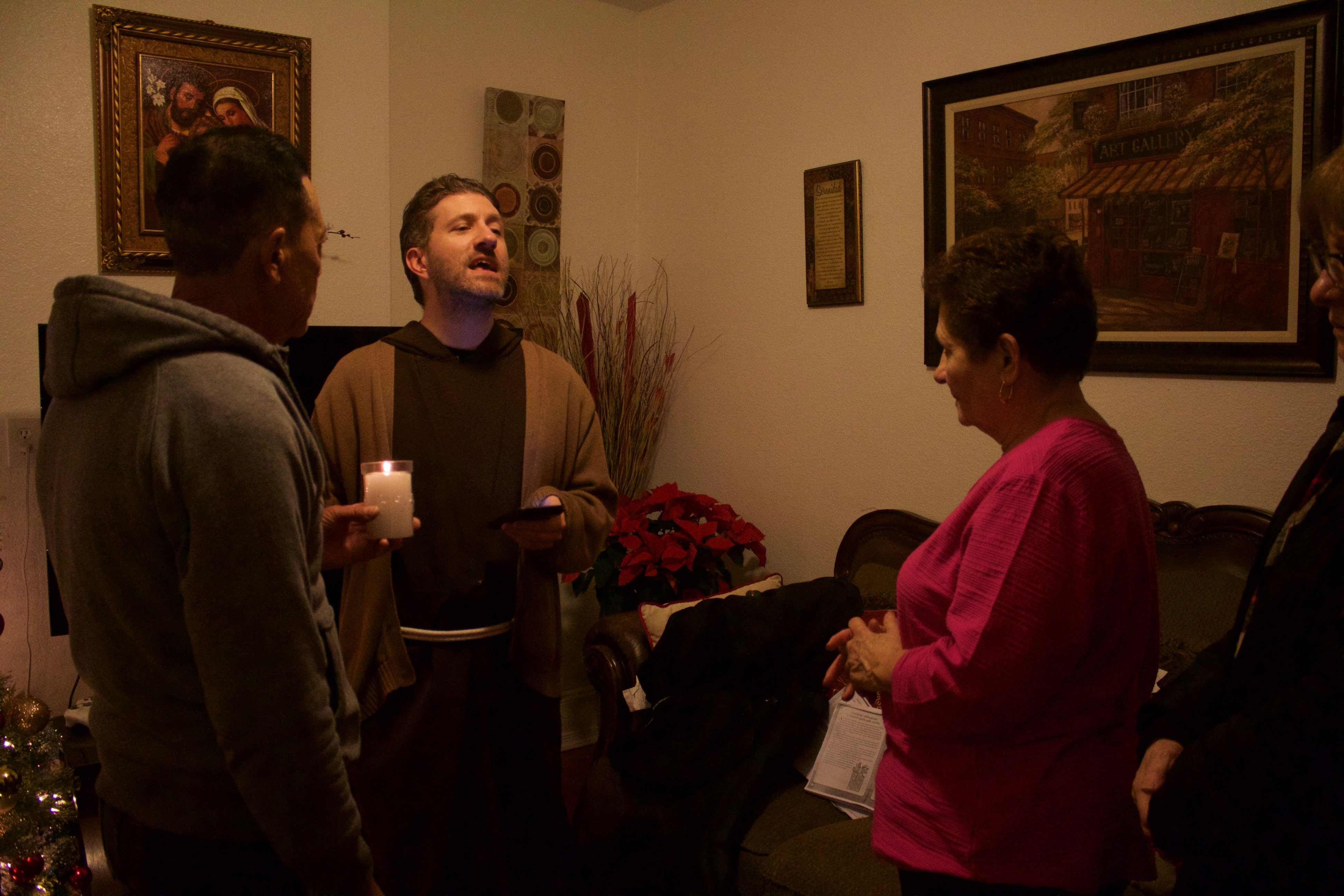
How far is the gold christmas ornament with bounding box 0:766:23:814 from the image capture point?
7.29ft

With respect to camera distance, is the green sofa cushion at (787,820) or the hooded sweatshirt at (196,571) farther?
the green sofa cushion at (787,820)

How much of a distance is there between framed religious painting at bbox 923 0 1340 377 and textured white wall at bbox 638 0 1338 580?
0.08 m

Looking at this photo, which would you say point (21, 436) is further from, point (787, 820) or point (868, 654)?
point (868, 654)

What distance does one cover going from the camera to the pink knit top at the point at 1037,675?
115 centimetres

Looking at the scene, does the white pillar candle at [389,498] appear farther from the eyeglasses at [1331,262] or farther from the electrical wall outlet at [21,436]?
the electrical wall outlet at [21,436]

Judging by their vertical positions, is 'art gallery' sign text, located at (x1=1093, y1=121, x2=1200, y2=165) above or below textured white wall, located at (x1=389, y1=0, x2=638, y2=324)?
below

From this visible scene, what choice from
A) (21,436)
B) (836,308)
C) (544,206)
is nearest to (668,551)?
(836,308)

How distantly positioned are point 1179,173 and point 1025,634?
5.80 ft

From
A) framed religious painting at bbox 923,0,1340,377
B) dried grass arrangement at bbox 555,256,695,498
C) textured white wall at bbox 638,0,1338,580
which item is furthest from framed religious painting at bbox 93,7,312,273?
framed religious painting at bbox 923,0,1340,377

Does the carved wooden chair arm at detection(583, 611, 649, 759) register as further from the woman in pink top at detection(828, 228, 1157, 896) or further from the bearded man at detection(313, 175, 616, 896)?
the woman in pink top at detection(828, 228, 1157, 896)

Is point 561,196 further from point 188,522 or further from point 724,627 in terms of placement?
point 188,522

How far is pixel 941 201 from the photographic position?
2900 mm

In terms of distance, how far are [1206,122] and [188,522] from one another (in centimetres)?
245

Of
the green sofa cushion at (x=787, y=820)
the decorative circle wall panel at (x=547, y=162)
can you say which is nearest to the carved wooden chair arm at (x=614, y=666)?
the green sofa cushion at (x=787, y=820)
